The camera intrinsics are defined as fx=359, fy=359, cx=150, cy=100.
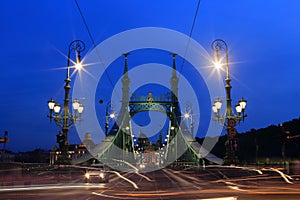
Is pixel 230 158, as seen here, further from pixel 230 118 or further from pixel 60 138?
pixel 60 138

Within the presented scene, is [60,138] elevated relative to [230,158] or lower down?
elevated

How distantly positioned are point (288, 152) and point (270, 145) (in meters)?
9.35

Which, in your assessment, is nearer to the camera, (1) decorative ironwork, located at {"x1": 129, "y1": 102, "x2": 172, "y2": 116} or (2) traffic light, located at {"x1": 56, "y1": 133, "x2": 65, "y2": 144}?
(2) traffic light, located at {"x1": 56, "y1": 133, "x2": 65, "y2": 144}

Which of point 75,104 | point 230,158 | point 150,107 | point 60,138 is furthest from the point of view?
point 150,107

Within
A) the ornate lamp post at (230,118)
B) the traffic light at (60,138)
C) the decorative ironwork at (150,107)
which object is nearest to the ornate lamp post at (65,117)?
the traffic light at (60,138)

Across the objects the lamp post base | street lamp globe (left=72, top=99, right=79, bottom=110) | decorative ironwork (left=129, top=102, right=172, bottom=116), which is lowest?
the lamp post base

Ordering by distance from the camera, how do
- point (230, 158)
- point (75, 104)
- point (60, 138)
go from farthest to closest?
point (75, 104) < point (230, 158) < point (60, 138)

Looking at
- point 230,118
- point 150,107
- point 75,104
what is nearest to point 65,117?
point 75,104

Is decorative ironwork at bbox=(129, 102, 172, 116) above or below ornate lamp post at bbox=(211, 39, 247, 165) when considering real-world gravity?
above

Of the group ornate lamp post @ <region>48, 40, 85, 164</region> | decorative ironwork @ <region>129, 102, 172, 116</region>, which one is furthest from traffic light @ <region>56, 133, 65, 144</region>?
decorative ironwork @ <region>129, 102, 172, 116</region>

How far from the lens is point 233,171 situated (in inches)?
835

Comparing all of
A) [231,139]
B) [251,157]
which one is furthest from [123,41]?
[251,157]

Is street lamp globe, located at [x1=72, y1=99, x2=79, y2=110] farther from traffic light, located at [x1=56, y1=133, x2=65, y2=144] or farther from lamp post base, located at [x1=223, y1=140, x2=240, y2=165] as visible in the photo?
lamp post base, located at [x1=223, y1=140, x2=240, y2=165]

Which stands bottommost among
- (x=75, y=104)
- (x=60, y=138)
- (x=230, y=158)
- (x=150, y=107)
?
(x=230, y=158)
